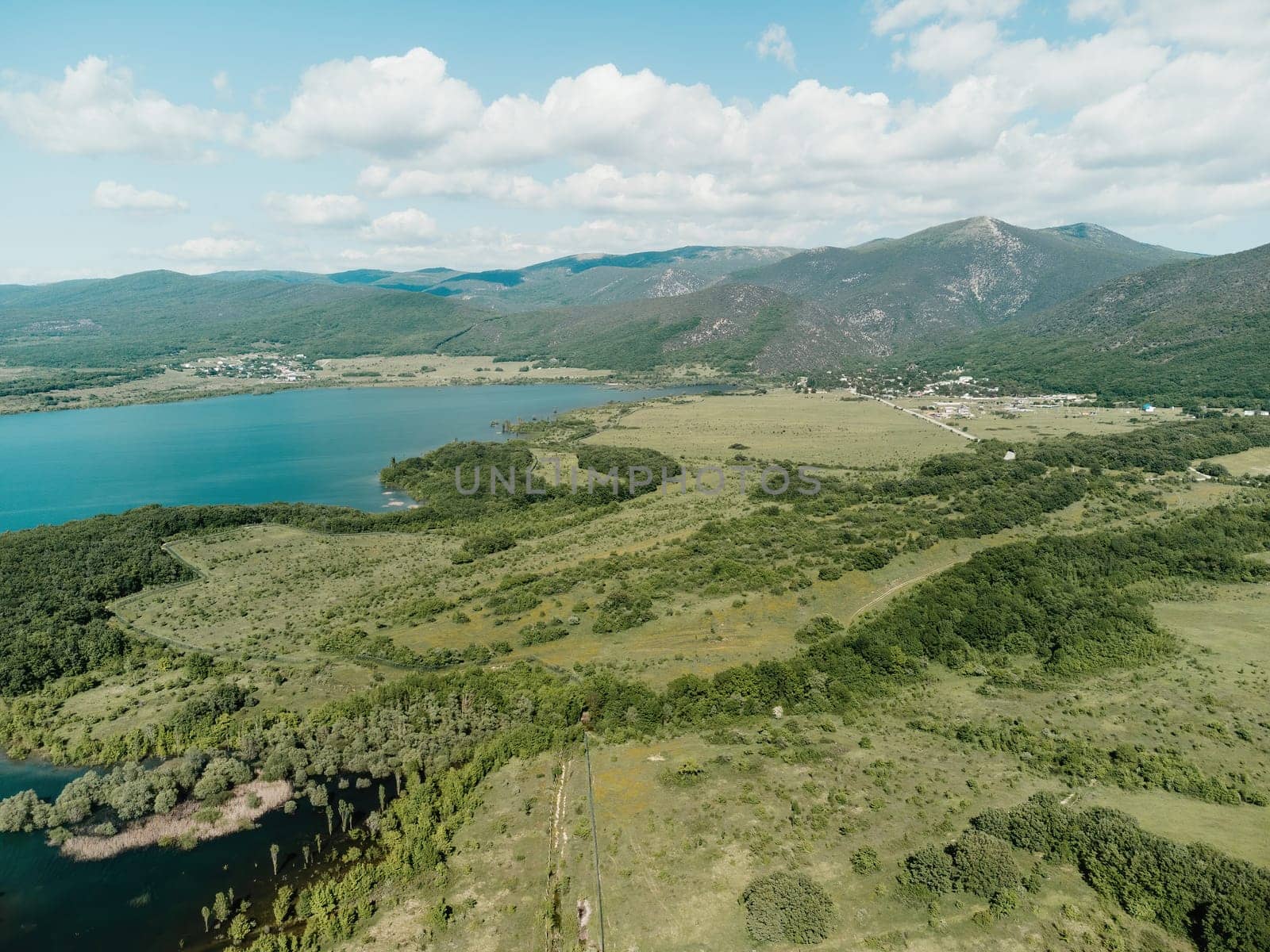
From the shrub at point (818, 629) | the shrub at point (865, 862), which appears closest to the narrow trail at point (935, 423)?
the shrub at point (818, 629)

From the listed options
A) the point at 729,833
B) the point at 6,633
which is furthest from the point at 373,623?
the point at 729,833

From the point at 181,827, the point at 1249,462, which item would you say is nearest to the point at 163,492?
the point at 181,827

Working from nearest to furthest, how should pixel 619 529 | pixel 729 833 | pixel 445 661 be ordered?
pixel 729 833 → pixel 445 661 → pixel 619 529

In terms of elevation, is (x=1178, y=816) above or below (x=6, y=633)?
below

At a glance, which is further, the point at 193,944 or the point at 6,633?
the point at 6,633

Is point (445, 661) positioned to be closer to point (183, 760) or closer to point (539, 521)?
point (183, 760)

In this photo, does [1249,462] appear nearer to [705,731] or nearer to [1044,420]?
[1044,420]
